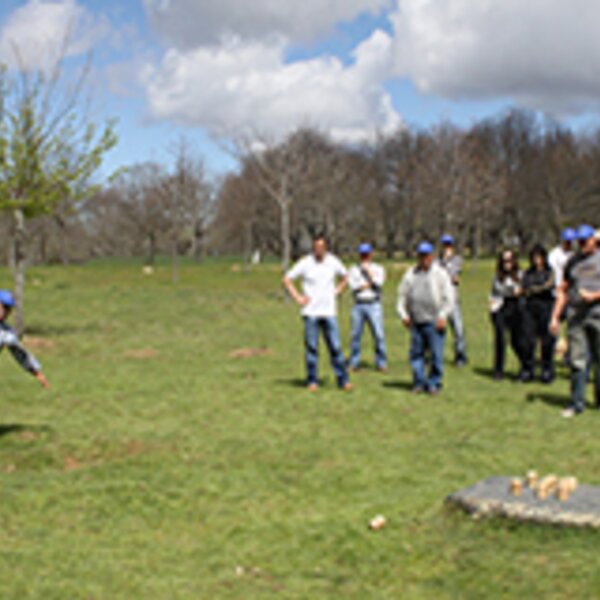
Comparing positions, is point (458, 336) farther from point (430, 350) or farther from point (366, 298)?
point (430, 350)

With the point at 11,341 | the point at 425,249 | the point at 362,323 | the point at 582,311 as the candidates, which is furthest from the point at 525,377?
the point at 11,341

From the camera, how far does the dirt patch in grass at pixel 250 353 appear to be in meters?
16.9

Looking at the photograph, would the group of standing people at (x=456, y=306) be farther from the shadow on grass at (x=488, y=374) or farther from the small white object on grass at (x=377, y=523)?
the small white object on grass at (x=377, y=523)

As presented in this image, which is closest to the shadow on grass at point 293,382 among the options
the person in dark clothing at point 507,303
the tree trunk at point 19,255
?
the person in dark clothing at point 507,303

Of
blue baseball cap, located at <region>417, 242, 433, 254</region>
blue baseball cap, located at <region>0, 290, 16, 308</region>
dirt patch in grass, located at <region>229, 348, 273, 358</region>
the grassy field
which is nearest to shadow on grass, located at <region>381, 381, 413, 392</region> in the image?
the grassy field

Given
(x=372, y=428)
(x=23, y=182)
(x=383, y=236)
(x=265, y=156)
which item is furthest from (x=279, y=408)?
(x=383, y=236)

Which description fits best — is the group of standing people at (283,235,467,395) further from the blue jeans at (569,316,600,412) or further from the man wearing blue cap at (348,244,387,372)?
the blue jeans at (569,316,600,412)

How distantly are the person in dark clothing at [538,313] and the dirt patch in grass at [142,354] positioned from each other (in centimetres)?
737

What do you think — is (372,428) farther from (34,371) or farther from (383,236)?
(383,236)

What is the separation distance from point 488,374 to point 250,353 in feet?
16.6

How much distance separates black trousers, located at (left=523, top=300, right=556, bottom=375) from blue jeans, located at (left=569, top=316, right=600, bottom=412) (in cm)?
244

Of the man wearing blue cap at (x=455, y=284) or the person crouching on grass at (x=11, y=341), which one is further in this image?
the man wearing blue cap at (x=455, y=284)

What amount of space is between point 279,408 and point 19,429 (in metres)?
3.11

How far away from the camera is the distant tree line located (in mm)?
68812
